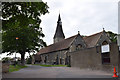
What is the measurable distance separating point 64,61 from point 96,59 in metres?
26.1

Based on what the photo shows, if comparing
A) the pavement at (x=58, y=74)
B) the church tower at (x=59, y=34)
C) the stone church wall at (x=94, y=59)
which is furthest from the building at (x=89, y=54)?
the church tower at (x=59, y=34)

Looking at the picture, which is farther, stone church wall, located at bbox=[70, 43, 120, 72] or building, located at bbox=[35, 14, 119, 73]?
building, located at bbox=[35, 14, 119, 73]

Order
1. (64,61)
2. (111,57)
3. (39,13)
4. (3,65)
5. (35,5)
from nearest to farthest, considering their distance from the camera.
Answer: (35,5)
(39,13)
(3,65)
(111,57)
(64,61)

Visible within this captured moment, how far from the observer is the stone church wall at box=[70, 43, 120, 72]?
15758 mm

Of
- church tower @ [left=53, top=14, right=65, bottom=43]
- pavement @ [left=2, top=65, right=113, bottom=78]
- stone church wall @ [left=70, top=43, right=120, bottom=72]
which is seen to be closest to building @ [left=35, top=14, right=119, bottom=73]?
stone church wall @ [left=70, top=43, right=120, bottom=72]

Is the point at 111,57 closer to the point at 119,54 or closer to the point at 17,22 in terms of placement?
the point at 119,54

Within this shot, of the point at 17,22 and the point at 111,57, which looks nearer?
the point at 17,22

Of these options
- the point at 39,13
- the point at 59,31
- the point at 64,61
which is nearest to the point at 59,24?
the point at 59,31

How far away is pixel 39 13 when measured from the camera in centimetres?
1273

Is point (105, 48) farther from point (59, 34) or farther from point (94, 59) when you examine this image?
point (59, 34)

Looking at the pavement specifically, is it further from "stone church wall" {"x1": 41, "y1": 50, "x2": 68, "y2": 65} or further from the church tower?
the church tower

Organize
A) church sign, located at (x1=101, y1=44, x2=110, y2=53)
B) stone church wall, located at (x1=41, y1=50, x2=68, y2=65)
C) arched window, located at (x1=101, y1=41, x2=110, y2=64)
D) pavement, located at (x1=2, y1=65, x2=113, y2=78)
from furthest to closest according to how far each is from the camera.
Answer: stone church wall, located at (x1=41, y1=50, x2=68, y2=65)
arched window, located at (x1=101, y1=41, x2=110, y2=64)
church sign, located at (x1=101, y1=44, x2=110, y2=53)
pavement, located at (x1=2, y1=65, x2=113, y2=78)

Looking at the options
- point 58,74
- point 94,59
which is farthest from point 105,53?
point 58,74

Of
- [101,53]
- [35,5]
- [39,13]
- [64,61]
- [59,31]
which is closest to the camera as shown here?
[35,5]
